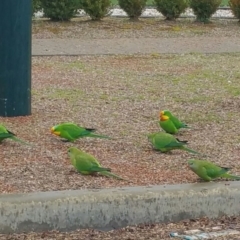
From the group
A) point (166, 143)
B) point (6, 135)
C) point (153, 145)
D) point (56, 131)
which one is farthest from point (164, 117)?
point (6, 135)

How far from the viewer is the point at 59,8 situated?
63.0 ft

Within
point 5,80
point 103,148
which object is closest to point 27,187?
point 103,148

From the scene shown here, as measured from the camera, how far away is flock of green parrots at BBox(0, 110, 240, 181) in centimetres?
590

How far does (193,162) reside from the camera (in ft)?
19.6

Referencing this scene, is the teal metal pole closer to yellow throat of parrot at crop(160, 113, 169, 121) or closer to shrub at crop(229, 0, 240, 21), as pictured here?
yellow throat of parrot at crop(160, 113, 169, 121)

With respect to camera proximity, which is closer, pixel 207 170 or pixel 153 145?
pixel 207 170

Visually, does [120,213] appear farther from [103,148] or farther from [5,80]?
[5,80]

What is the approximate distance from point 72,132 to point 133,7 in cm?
1378

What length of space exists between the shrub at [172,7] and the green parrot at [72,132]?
44.7ft

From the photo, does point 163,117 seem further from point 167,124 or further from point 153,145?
point 153,145

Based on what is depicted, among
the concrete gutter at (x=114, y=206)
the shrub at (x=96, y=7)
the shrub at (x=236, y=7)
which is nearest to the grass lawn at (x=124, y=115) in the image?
the concrete gutter at (x=114, y=206)

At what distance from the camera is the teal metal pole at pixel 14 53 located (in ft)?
25.9

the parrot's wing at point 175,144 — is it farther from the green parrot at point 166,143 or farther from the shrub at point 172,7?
the shrub at point 172,7

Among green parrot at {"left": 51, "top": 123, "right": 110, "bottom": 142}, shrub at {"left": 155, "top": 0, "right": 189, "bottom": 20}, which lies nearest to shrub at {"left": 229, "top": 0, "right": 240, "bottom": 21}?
shrub at {"left": 155, "top": 0, "right": 189, "bottom": 20}
